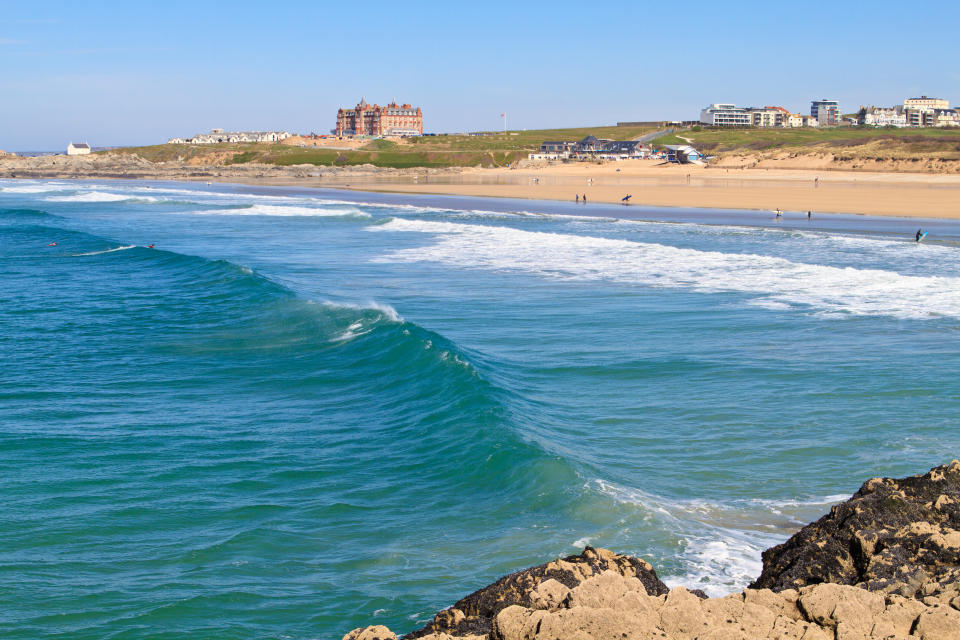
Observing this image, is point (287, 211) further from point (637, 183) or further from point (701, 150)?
point (701, 150)

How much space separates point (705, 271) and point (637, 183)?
6132cm

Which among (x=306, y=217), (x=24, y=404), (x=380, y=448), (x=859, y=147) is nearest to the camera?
(x=380, y=448)

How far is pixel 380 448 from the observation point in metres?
11.4

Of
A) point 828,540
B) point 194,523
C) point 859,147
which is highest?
point 859,147

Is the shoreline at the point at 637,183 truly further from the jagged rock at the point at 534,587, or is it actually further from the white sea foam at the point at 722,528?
the jagged rock at the point at 534,587

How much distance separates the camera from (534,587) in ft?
18.2

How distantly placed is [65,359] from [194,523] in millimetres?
8848

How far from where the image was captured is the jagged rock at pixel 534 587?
17.7 ft

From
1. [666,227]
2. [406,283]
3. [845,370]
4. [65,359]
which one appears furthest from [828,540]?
[666,227]

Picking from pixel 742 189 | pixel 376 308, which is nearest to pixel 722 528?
pixel 376 308

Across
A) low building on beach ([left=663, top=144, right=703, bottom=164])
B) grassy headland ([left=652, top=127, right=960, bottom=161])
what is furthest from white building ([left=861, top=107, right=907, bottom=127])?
low building on beach ([left=663, top=144, right=703, bottom=164])

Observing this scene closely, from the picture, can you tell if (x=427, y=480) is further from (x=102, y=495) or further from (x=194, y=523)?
(x=102, y=495)

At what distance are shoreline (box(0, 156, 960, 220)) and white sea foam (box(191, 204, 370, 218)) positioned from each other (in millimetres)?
19276

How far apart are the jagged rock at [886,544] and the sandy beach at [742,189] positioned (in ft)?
147
